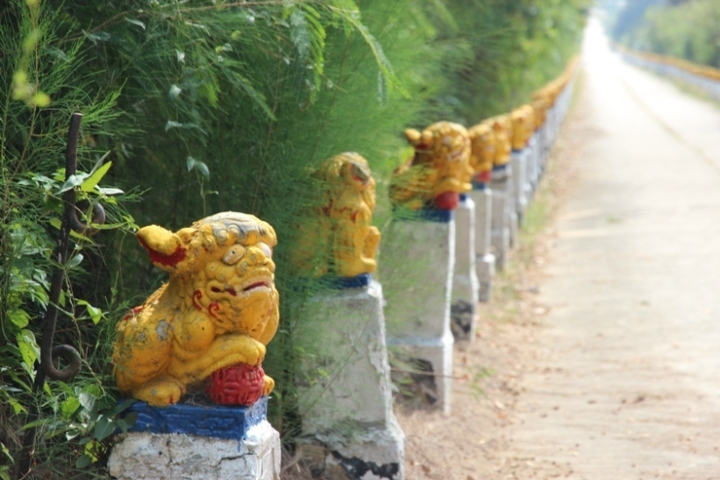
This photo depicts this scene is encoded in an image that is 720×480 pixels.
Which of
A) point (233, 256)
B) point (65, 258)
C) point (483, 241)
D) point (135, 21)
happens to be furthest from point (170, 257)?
point (483, 241)

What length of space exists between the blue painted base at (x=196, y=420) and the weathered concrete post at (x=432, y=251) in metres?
2.46

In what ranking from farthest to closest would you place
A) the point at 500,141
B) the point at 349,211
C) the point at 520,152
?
the point at 520,152
the point at 500,141
the point at 349,211

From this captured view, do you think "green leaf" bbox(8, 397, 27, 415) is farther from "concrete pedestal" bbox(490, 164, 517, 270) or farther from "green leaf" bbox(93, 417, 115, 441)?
"concrete pedestal" bbox(490, 164, 517, 270)

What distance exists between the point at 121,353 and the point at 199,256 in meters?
0.33

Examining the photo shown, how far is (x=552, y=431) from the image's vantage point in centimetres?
525

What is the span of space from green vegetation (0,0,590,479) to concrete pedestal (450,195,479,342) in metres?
2.12

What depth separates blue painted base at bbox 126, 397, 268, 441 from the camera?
2.70 metres

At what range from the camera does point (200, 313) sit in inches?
107

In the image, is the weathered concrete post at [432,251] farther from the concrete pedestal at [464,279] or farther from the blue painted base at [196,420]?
the blue painted base at [196,420]

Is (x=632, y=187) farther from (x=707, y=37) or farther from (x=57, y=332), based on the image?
(x=707, y=37)

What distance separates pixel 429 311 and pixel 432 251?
30 centimetres

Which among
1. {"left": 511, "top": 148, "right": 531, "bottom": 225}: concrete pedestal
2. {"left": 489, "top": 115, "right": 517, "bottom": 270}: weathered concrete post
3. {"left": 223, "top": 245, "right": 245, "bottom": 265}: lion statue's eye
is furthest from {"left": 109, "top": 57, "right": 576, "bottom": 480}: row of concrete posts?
{"left": 511, "top": 148, "right": 531, "bottom": 225}: concrete pedestal

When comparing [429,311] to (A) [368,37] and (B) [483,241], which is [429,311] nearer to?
(A) [368,37]

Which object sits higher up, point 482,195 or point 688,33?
point 482,195
